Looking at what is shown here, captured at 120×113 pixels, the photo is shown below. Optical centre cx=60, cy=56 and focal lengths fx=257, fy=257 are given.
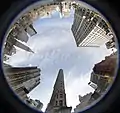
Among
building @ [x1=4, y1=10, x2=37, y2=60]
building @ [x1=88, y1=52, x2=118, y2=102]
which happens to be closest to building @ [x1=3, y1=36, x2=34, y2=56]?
building @ [x1=4, y1=10, x2=37, y2=60]

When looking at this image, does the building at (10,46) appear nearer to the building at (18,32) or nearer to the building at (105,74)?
the building at (18,32)

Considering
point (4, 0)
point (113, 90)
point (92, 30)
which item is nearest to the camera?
point (4, 0)

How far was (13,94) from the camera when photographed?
4664 mm

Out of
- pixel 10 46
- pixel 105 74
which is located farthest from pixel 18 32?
pixel 105 74

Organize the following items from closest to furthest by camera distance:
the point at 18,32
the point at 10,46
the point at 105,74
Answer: the point at 10,46
the point at 18,32
the point at 105,74

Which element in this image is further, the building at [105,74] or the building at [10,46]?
the building at [10,46]

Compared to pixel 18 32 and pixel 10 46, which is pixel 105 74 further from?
pixel 10 46

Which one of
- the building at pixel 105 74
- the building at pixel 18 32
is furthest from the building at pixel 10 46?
the building at pixel 105 74

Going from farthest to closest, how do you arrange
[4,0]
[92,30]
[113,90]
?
[92,30], [113,90], [4,0]

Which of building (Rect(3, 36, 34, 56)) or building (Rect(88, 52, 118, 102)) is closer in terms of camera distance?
building (Rect(88, 52, 118, 102))

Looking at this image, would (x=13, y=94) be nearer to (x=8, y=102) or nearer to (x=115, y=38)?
(x=8, y=102)

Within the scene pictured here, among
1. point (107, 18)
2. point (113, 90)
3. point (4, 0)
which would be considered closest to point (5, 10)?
point (4, 0)

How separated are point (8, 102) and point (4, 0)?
1768mm

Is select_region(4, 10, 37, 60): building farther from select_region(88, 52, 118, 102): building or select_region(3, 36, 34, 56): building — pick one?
select_region(88, 52, 118, 102): building
